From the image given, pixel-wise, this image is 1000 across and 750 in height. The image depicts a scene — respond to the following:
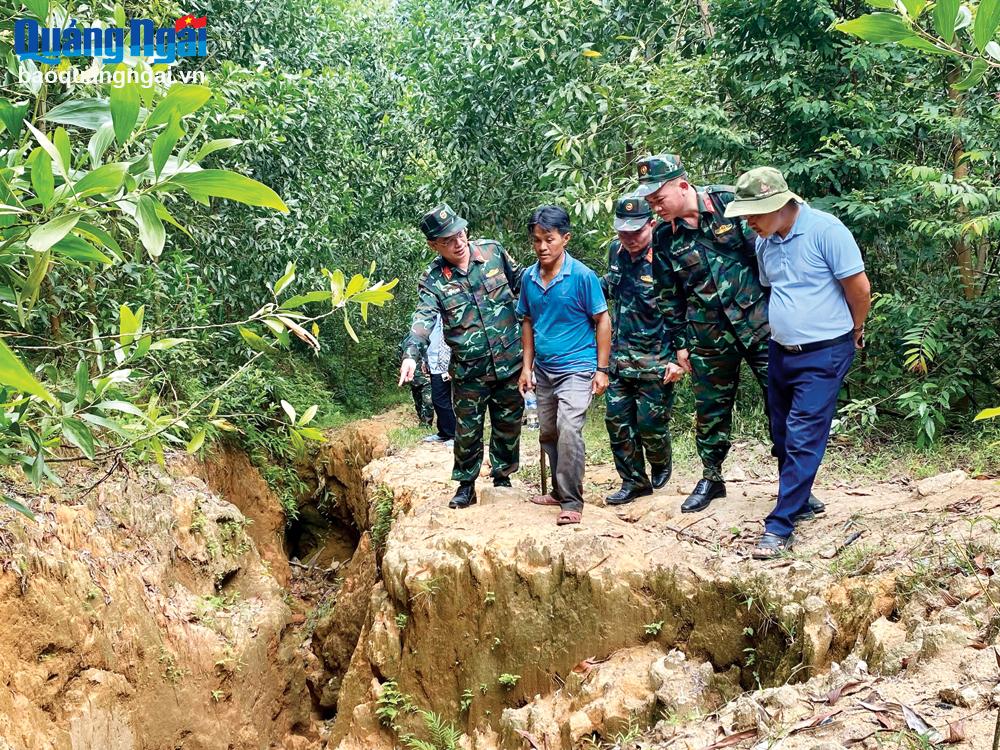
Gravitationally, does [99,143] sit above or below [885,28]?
below

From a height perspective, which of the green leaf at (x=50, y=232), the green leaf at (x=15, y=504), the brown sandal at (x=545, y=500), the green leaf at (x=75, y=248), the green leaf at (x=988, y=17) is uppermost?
the green leaf at (x=988, y=17)

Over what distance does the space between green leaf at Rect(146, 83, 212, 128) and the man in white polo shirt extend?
3.09 metres

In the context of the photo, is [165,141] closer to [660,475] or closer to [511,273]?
[511,273]

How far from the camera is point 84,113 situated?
64.3 inches

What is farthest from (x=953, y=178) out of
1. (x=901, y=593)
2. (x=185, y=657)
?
(x=185, y=657)

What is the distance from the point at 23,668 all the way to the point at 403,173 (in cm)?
866

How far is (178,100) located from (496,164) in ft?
28.4

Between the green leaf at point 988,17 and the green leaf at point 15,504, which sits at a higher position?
the green leaf at point 988,17

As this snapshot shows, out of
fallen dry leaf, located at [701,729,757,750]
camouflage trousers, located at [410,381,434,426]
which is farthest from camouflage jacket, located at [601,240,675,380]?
camouflage trousers, located at [410,381,434,426]

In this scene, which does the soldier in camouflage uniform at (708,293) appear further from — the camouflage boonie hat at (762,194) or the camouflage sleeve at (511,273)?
the camouflage sleeve at (511,273)

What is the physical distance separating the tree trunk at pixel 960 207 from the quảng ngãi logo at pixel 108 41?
5.35 metres

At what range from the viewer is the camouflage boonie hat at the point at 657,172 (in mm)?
4594

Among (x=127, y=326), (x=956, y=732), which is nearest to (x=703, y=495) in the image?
(x=956, y=732)

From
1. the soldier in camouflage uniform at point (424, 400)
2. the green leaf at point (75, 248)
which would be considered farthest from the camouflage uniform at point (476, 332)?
the soldier in camouflage uniform at point (424, 400)
